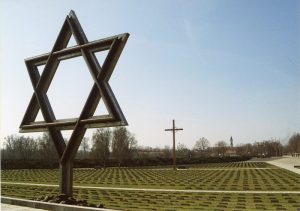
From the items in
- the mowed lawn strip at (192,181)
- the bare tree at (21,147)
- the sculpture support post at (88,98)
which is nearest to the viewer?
the sculpture support post at (88,98)

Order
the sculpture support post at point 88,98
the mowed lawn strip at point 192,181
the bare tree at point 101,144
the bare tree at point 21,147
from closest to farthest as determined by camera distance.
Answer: the sculpture support post at point 88,98 → the mowed lawn strip at point 192,181 → the bare tree at point 101,144 → the bare tree at point 21,147

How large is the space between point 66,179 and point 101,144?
63.1 metres

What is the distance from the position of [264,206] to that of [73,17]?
9.90 meters

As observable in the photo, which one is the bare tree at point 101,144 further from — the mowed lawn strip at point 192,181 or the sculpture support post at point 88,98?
the sculpture support post at point 88,98

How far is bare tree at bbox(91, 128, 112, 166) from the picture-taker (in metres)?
72.4

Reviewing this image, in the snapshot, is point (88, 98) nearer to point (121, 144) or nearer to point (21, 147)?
point (121, 144)

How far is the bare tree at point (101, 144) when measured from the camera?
7238 cm

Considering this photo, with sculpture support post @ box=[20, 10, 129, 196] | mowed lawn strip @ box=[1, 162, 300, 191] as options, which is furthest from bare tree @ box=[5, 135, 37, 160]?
sculpture support post @ box=[20, 10, 129, 196]

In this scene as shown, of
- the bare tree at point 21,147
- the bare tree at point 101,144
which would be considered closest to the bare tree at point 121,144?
the bare tree at point 101,144

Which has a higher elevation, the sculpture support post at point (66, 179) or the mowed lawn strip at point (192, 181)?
the sculpture support post at point (66, 179)

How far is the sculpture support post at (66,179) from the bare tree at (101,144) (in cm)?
5821

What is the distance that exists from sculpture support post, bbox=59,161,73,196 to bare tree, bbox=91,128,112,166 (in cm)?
5821

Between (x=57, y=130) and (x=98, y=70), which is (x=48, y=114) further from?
(x=98, y=70)

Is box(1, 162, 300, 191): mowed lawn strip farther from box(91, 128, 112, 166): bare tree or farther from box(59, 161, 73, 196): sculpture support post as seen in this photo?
box(91, 128, 112, 166): bare tree
